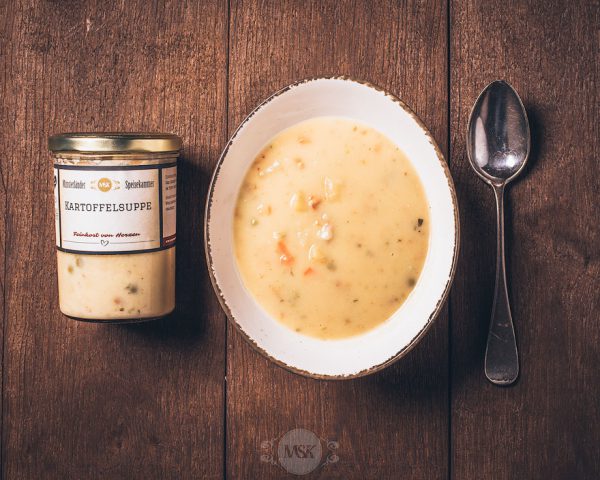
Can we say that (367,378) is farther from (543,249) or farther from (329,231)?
(543,249)

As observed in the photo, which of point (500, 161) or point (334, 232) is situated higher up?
point (500, 161)

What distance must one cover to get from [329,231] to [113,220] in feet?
1.15

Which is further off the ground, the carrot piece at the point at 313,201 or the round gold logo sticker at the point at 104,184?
the round gold logo sticker at the point at 104,184

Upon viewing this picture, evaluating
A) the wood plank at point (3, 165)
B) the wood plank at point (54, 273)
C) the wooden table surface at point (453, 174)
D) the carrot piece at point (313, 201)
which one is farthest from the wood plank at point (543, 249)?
the wood plank at point (3, 165)

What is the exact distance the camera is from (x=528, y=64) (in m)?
1.05

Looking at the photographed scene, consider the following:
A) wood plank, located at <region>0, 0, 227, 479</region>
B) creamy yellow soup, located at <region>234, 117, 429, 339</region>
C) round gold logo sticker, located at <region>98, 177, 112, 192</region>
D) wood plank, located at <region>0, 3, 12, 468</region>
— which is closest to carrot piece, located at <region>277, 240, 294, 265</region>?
creamy yellow soup, located at <region>234, 117, 429, 339</region>

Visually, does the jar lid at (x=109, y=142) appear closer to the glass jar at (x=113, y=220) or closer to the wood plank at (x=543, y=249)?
the glass jar at (x=113, y=220)

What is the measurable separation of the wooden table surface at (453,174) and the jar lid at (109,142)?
0.15 m

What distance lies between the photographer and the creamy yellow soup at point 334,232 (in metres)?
0.95

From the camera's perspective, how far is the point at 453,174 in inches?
40.9

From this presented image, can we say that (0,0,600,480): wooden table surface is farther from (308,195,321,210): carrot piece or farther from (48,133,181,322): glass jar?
(308,195,321,210): carrot piece

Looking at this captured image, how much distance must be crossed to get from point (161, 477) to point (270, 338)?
373mm

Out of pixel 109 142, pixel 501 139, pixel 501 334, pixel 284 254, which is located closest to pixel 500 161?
pixel 501 139

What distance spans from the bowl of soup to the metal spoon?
0.14 m
